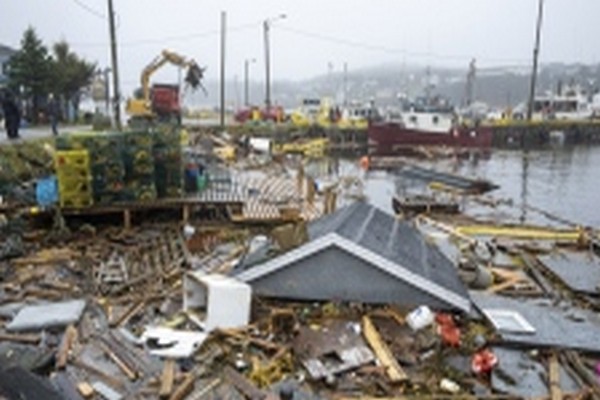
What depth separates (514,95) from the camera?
19525 centimetres

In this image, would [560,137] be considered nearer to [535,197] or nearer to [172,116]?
[535,197]

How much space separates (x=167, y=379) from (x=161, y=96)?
24820 millimetres

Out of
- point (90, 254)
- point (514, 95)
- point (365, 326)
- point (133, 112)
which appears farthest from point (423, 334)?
point (514, 95)

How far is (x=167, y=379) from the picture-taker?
6.67 meters

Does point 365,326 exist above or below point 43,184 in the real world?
A: below

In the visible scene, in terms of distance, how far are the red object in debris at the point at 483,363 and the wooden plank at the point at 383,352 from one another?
0.98m

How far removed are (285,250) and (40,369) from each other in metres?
3.93

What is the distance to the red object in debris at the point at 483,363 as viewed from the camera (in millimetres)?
7031

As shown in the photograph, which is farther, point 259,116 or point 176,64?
point 259,116

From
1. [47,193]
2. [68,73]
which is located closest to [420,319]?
[47,193]

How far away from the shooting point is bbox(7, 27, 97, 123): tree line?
3619cm

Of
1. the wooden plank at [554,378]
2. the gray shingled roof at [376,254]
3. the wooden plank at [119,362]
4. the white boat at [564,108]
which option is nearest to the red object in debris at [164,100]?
the gray shingled roof at [376,254]

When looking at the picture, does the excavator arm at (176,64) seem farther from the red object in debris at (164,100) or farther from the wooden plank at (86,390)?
the wooden plank at (86,390)

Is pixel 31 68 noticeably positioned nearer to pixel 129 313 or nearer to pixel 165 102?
pixel 165 102
